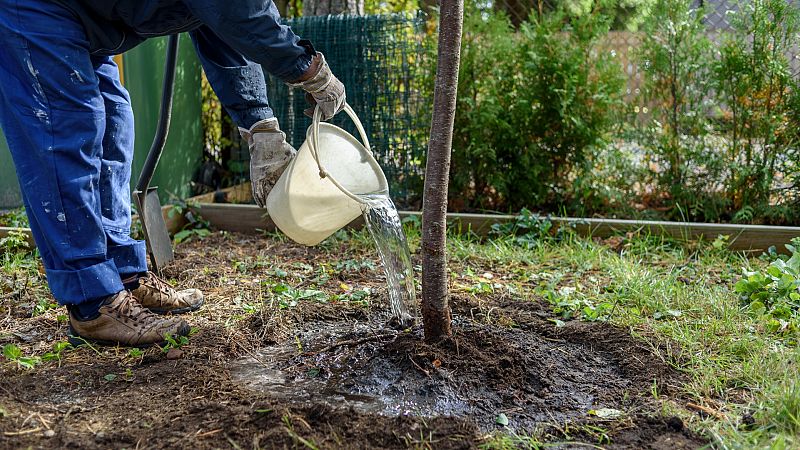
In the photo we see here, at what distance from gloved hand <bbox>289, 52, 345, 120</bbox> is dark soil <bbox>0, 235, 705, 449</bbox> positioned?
0.81 meters

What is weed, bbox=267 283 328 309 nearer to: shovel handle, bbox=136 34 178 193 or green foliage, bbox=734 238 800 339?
shovel handle, bbox=136 34 178 193

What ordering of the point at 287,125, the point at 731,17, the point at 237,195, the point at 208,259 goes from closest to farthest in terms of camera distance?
the point at 208,259 → the point at 731,17 → the point at 287,125 → the point at 237,195

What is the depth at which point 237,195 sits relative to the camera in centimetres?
521

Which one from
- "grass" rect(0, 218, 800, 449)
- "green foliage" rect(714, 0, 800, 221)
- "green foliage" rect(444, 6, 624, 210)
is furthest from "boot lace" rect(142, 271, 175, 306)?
"green foliage" rect(714, 0, 800, 221)

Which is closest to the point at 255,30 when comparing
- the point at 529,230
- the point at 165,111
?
the point at 165,111

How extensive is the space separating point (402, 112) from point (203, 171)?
1558 mm

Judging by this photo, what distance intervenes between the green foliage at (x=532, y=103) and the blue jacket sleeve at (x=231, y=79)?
188 cm

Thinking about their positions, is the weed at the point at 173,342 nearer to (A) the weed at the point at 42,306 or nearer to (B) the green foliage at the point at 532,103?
(A) the weed at the point at 42,306

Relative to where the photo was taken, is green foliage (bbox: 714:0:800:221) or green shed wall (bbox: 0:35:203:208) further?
green shed wall (bbox: 0:35:203:208)

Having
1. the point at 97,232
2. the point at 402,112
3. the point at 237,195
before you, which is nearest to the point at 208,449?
the point at 97,232

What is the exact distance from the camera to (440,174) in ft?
7.76

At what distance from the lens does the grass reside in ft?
6.88

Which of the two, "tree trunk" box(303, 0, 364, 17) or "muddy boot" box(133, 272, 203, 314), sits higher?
"tree trunk" box(303, 0, 364, 17)

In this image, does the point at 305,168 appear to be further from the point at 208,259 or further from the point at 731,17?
the point at 731,17
